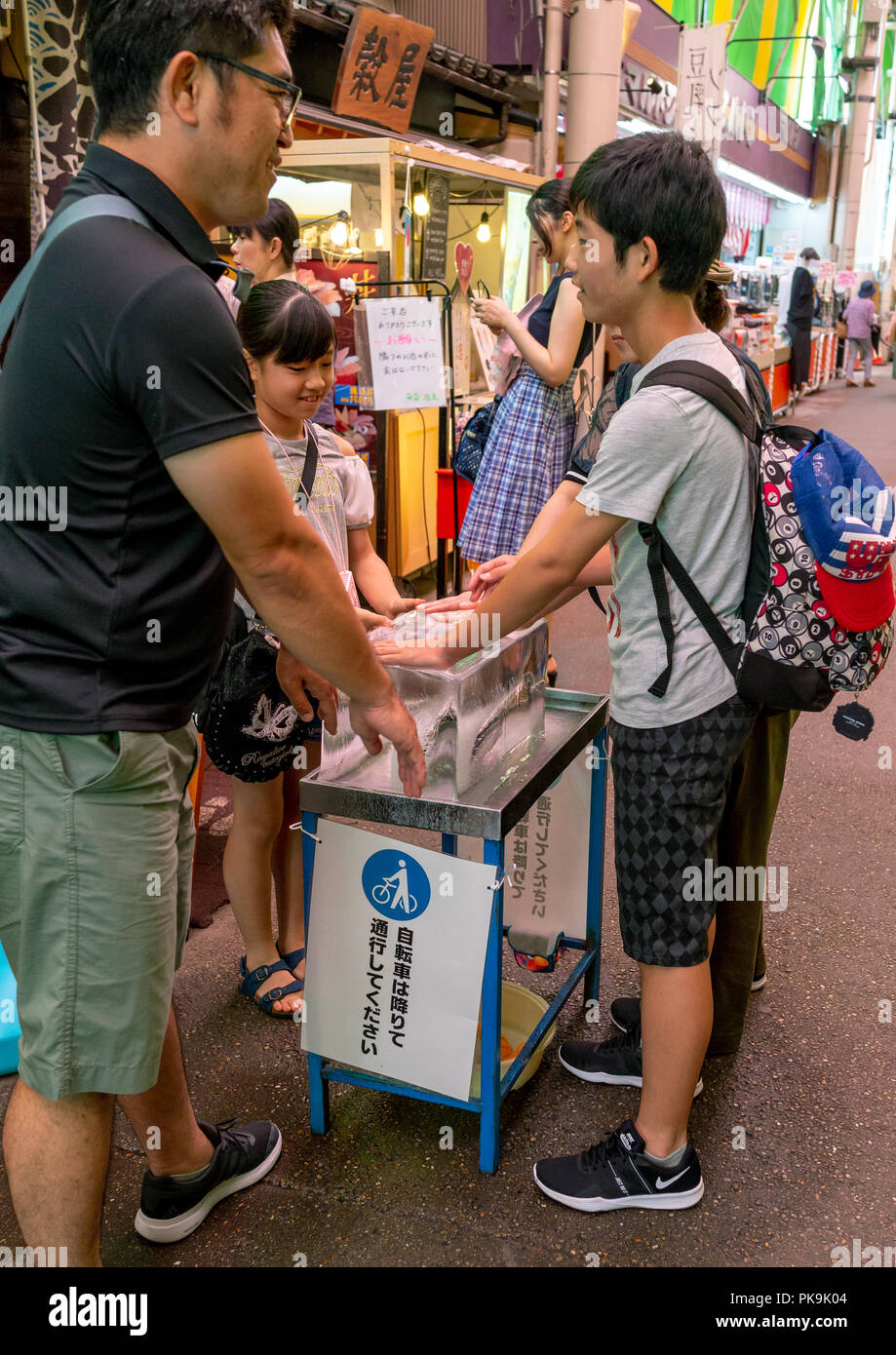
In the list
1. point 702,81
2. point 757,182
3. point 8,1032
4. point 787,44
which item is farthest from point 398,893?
point 757,182

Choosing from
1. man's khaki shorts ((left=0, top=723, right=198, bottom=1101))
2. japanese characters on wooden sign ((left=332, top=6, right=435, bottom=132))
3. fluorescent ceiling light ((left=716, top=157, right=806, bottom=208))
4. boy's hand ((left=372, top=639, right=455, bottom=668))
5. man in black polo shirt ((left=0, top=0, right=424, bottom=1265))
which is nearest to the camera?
man in black polo shirt ((left=0, top=0, right=424, bottom=1265))

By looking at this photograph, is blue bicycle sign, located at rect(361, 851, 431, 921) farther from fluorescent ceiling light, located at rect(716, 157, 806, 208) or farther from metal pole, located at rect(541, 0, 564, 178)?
fluorescent ceiling light, located at rect(716, 157, 806, 208)

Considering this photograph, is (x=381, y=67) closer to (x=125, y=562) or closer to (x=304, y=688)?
(x=304, y=688)

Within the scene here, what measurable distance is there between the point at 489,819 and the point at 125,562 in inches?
31.8

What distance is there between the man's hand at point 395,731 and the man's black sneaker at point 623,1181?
0.87 m

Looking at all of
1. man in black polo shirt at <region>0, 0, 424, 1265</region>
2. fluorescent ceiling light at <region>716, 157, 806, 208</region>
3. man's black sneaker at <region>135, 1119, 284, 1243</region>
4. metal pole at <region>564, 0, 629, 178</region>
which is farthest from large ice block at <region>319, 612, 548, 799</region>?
fluorescent ceiling light at <region>716, 157, 806, 208</region>

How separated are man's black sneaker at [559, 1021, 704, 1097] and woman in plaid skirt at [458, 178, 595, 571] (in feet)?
6.83

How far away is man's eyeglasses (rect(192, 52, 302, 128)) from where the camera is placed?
1.39m

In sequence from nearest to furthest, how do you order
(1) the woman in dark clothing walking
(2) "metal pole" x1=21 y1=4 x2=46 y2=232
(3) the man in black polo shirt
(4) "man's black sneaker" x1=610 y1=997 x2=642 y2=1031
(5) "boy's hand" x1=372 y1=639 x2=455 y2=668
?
(3) the man in black polo shirt → (5) "boy's hand" x1=372 y1=639 x2=455 y2=668 → (4) "man's black sneaker" x1=610 y1=997 x2=642 y2=1031 → (2) "metal pole" x1=21 y1=4 x2=46 y2=232 → (1) the woman in dark clothing walking

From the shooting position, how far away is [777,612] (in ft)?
6.30

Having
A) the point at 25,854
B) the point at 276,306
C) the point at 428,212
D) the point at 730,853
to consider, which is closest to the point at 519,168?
the point at 428,212

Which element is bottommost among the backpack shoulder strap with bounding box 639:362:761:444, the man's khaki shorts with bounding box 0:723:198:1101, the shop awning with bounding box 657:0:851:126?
the man's khaki shorts with bounding box 0:723:198:1101

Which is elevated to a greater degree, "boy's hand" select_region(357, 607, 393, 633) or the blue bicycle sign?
"boy's hand" select_region(357, 607, 393, 633)

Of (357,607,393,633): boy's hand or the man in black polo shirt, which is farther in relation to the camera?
(357,607,393,633): boy's hand
